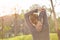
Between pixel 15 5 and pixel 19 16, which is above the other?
pixel 15 5

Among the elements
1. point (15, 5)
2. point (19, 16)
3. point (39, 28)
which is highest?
point (15, 5)

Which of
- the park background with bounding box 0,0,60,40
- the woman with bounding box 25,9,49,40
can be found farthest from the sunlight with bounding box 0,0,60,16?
the woman with bounding box 25,9,49,40

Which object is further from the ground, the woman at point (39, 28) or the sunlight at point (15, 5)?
the sunlight at point (15, 5)

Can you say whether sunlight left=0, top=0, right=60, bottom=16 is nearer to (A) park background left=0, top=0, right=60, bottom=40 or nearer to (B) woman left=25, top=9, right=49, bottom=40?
(A) park background left=0, top=0, right=60, bottom=40

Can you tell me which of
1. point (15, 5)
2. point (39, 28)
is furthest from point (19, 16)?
point (39, 28)

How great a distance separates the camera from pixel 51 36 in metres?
2.12

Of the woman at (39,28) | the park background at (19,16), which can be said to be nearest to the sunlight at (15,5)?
the park background at (19,16)

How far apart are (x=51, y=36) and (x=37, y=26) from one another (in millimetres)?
206

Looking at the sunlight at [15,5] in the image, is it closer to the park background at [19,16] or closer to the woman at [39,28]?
the park background at [19,16]

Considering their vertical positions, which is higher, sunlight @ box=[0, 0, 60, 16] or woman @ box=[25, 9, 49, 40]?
sunlight @ box=[0, 0, 60, 16]

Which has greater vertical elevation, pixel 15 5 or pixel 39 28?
pixel 15 5

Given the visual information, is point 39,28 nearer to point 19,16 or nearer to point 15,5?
point 19,16

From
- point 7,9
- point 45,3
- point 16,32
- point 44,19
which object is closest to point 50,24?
point 44,19

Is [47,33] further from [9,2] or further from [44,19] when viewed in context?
[9,2]
